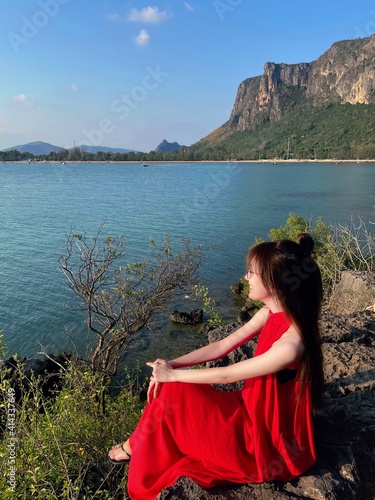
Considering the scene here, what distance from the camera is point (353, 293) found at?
916 centimetres

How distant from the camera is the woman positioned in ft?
8.28

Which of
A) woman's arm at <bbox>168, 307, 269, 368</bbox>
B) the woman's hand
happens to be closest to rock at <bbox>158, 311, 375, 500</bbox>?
the woman's hand

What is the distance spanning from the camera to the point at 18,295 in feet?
56.0

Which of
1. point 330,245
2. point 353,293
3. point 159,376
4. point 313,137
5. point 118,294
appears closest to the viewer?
point 159,376

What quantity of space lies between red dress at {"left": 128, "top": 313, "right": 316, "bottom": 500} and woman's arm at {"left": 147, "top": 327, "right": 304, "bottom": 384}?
0.09 m

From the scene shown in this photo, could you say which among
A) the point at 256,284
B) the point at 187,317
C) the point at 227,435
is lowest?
the point at 187,317

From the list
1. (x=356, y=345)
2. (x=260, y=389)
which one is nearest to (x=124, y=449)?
(x=260, y=389)

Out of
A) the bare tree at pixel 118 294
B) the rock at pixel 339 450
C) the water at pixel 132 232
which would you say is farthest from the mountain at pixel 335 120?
the rock at pixel 339 450

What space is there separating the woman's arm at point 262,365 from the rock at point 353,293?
19.9 ft

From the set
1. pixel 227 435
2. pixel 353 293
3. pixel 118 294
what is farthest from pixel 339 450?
pixel 353 293

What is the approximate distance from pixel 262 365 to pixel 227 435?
52 centimetres

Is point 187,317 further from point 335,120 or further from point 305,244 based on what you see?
point 335,120

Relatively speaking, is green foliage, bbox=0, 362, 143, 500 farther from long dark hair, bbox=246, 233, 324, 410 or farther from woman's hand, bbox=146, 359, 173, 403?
long dark hair, bbox=246, 233, 324, 410

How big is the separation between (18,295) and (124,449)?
51.2 ft
